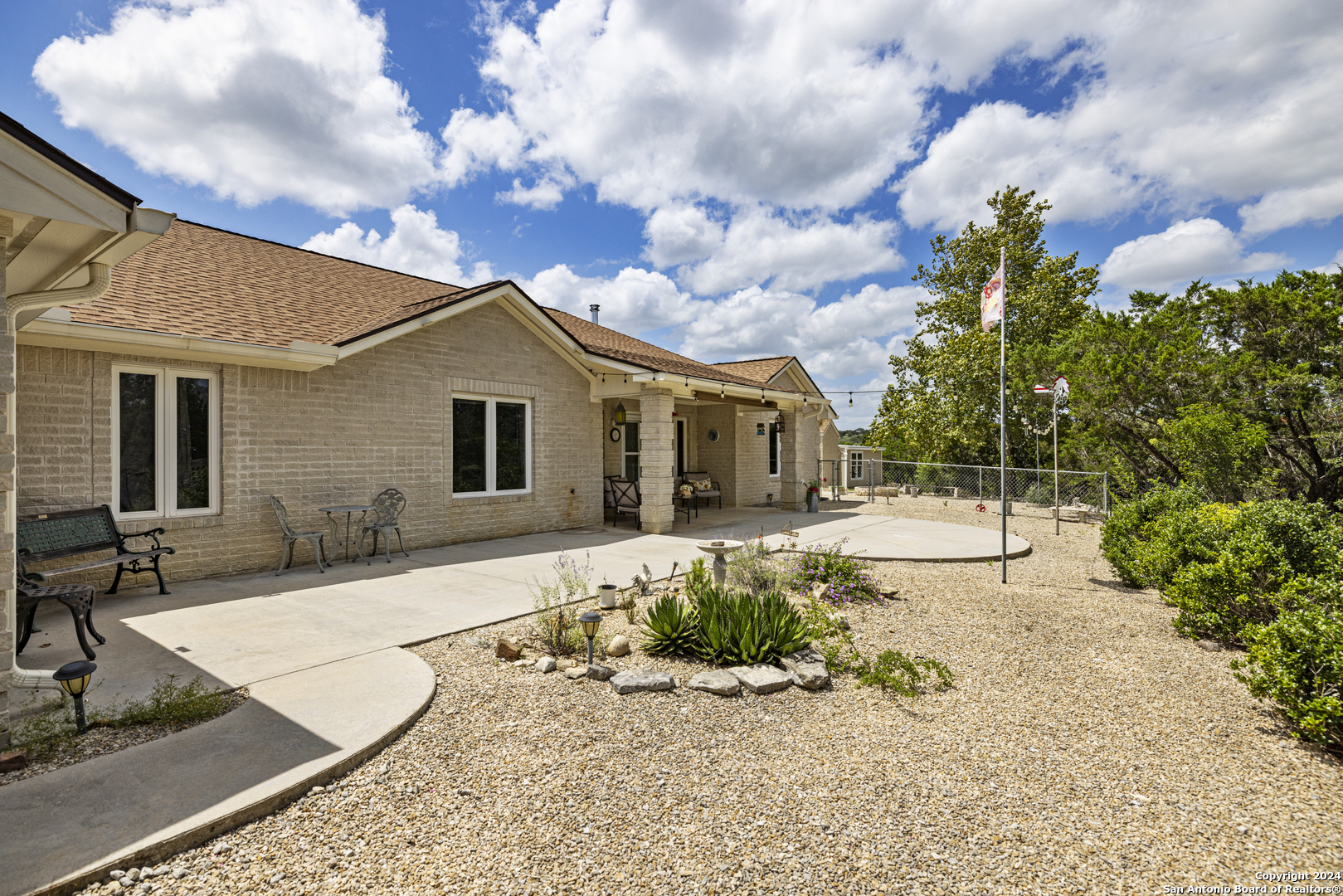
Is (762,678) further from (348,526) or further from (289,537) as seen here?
(348,526)


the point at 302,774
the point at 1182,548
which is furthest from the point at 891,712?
the point at 1182,548

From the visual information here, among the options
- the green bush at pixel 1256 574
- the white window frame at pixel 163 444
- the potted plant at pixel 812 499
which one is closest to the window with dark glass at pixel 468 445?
the white window frame at pixel 163 444

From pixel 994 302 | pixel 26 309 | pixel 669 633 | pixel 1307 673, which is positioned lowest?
pixel 669 633

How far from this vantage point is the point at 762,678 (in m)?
4.25

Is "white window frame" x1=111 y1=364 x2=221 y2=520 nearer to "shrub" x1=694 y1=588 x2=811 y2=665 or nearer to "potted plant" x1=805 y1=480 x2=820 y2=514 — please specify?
"shrub" x1=694 y1=588 x2=811 y2=665

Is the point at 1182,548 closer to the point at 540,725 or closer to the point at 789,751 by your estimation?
the point at 789,751

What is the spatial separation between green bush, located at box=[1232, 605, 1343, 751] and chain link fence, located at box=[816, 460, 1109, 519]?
10.9 meters

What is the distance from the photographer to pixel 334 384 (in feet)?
27.7

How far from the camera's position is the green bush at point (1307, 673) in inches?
130

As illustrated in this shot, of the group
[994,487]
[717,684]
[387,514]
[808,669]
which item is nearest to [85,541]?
[387,514]

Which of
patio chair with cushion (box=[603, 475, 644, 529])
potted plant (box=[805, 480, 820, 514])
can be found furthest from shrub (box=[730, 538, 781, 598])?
potted plant (box=[805, 480, 820, 514])

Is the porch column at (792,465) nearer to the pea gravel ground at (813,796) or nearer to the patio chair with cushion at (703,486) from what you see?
the patio chair with cushion at (703,486)

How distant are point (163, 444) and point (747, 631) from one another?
Answer: 705cm

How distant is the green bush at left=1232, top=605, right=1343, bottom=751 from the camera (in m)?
3.31
